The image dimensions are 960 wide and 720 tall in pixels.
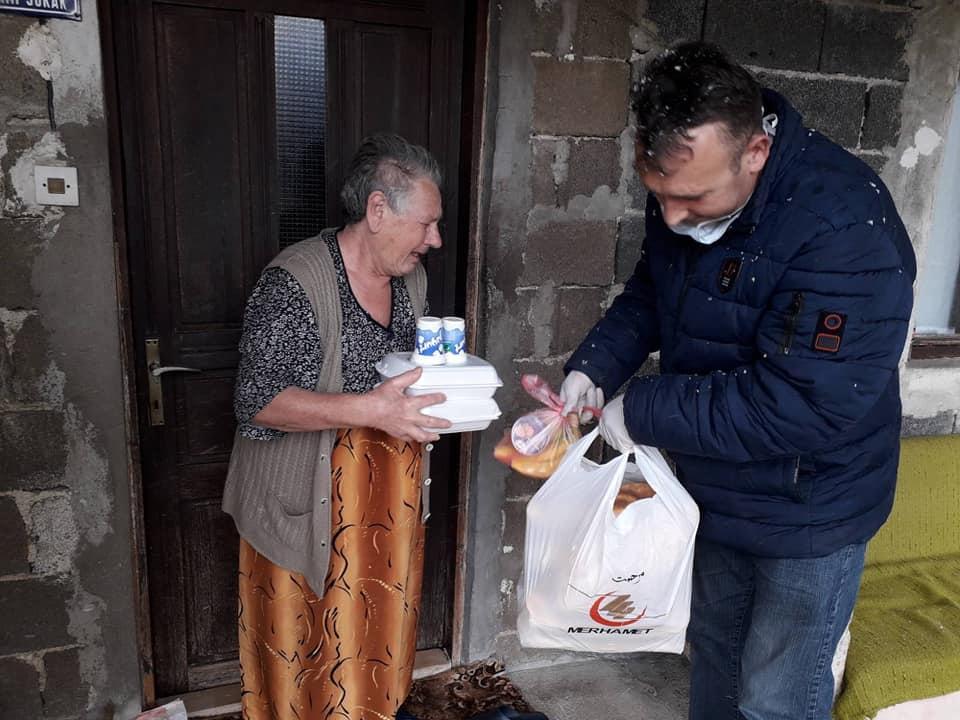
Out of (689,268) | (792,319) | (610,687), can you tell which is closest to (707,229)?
(689,268)

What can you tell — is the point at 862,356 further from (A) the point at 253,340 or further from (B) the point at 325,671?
(B) the point at 325,671

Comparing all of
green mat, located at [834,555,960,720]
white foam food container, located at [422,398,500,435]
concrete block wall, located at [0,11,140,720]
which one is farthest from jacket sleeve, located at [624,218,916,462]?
concrete block wall, located at [0,11,140,720]

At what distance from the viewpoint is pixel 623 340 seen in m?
2.03

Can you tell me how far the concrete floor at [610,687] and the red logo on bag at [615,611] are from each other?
1.18m

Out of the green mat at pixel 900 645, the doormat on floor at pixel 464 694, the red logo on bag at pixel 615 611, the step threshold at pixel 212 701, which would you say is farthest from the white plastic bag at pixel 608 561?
the step threshold at pixel 212 701

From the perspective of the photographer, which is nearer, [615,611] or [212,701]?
[615,611]

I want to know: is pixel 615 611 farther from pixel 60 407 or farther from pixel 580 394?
pixel 60 407

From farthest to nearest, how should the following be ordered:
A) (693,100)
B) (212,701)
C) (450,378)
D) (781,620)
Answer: (212,701)
(450,378)
(781,620)
(693,100)

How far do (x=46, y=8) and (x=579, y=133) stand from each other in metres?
1.57

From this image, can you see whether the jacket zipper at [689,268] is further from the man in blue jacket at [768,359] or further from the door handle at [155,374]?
the door handle at [155,374]

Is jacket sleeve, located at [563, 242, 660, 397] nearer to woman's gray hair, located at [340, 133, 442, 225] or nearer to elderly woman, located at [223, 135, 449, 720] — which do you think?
elderly woman, located at [223, 135, 449, 720]

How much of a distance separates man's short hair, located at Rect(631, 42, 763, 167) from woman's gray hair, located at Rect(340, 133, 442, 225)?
0.66 metres

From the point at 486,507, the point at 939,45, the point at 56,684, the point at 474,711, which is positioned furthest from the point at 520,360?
the point at 939,45

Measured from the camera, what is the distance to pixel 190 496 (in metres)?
2.54
